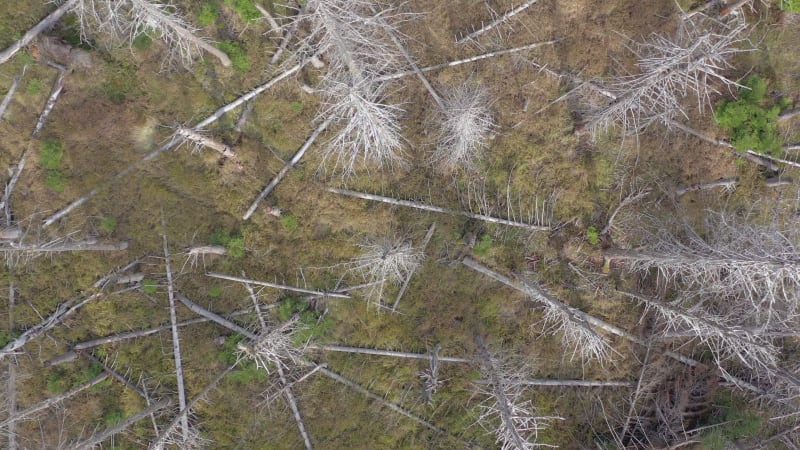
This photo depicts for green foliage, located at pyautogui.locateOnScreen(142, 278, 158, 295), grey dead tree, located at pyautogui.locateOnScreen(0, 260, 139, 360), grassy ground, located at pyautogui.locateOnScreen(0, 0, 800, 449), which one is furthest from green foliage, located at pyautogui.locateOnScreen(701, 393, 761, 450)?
grey dead tree, located at pyautogui.locateOnScreen(0, 260, 139, 360)

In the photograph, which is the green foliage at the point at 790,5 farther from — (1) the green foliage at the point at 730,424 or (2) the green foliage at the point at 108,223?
(2) the green foliage at the point at 108,223

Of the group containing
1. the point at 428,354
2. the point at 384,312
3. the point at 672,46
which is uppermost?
the point at 672,46

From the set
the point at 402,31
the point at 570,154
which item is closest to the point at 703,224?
the point at 570,154

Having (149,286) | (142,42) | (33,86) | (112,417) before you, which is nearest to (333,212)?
(149,286)

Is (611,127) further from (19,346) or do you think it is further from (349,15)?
(19,346)

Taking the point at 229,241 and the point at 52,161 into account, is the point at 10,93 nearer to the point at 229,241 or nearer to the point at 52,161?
the point at 52,161

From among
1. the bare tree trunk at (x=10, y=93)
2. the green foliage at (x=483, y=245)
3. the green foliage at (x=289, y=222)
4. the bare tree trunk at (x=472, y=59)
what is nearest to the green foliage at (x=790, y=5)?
the bare tree trunk at (x=472, y=59)
